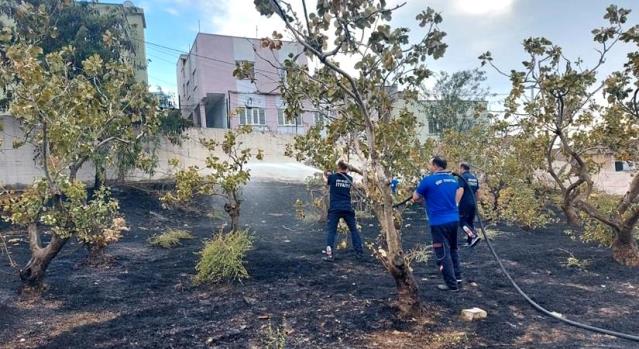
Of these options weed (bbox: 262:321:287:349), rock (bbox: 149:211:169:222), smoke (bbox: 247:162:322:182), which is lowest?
weed (bbox: 262:321:287:349)

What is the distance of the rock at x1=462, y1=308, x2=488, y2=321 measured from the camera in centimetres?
423

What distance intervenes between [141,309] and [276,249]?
3234 mm

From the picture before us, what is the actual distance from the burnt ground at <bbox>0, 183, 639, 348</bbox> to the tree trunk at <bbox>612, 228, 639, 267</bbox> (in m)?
0.23

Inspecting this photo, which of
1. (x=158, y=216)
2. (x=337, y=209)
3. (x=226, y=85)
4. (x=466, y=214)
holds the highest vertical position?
(x=226, y=85)

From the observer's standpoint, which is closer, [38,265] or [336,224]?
[38,265]

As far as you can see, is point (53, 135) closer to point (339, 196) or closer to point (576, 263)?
point (339, 196)

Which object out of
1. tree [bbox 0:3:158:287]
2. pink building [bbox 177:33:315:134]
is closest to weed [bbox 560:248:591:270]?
tree [bbox 0:3:158:287]

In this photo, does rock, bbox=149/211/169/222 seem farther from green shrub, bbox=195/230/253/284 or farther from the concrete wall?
green shrub, bbox=195/230/253/284

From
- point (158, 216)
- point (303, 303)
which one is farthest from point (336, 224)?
point (158, 216)

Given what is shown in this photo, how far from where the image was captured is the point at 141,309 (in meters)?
4.62

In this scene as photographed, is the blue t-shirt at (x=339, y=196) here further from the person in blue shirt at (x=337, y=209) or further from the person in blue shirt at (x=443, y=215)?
the person in blue shirt at (x=443, y=215)

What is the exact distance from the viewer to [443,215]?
514 cm

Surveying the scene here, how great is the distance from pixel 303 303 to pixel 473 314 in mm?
1616

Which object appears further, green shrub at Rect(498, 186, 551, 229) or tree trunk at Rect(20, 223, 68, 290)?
green shrub at Rect(498, 186, 551, 229)
